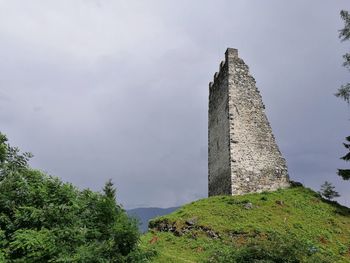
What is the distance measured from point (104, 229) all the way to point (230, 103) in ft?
64.8

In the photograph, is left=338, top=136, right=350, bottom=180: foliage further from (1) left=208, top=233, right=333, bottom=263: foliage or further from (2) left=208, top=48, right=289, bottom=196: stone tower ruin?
(1) left=208, top=233, right=333, bottom=263: foliage

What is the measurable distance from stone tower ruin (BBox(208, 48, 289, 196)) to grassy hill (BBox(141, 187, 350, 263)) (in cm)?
230

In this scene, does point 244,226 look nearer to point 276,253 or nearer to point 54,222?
point 276,253

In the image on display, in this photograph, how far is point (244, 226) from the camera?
2655 cm

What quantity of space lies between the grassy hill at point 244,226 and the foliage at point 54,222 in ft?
14.7

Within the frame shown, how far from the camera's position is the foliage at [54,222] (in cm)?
1678

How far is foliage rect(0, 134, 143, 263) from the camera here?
16.8 metres

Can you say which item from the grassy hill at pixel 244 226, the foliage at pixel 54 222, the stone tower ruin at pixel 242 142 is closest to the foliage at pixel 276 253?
the grassy hill at pixel 244 226

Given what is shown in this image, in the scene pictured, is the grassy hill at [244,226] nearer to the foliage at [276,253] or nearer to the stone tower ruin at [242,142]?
the stone tower ruin at [242,142]

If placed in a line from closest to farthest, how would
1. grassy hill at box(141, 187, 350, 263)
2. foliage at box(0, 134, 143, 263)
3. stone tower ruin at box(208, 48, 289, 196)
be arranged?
foliage at box(0, 134, 143, 263)
grassy hill at box(141, 187, 350, 263)
stone tower ruin at box(208, 48, 289, 196)

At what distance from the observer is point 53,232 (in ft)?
58.4

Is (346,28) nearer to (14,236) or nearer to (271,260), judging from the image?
(271,260)

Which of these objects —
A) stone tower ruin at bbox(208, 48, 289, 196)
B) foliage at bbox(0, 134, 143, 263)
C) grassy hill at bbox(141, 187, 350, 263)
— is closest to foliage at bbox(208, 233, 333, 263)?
grassy hill at bbox(141, 187, 350, 263)

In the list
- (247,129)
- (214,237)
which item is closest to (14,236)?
(214,237)
